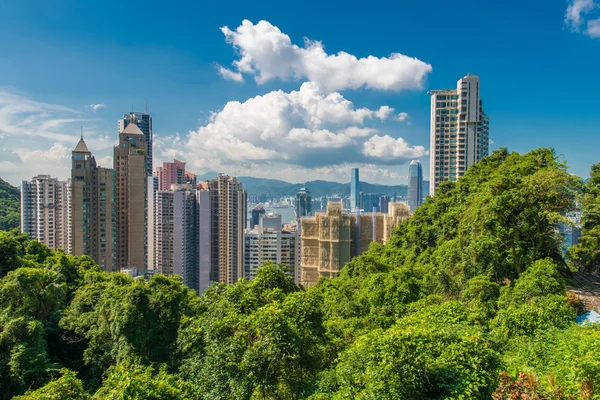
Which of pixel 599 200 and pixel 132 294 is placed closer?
pixel 132 294

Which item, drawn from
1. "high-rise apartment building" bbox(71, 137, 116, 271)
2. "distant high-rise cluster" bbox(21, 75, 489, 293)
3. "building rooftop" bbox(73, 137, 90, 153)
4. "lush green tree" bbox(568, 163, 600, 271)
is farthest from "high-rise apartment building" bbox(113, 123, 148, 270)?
"lush green tree" bbox(568, 163, 600, 271)

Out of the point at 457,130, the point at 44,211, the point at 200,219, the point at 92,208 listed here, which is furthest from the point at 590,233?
the point at 44,211

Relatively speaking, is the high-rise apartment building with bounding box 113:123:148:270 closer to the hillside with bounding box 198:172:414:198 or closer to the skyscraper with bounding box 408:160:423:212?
the skyscraper with bounding box 408:160:423:212

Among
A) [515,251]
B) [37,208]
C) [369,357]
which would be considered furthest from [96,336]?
[37,208]

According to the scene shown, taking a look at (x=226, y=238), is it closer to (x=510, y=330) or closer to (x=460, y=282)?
(x=460, y=282)

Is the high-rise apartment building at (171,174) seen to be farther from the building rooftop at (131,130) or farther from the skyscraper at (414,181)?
the skyscraper at (414,181)

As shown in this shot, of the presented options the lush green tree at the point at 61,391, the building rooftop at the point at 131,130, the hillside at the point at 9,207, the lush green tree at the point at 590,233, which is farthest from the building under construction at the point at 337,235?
the hillside at the point at 9,207
